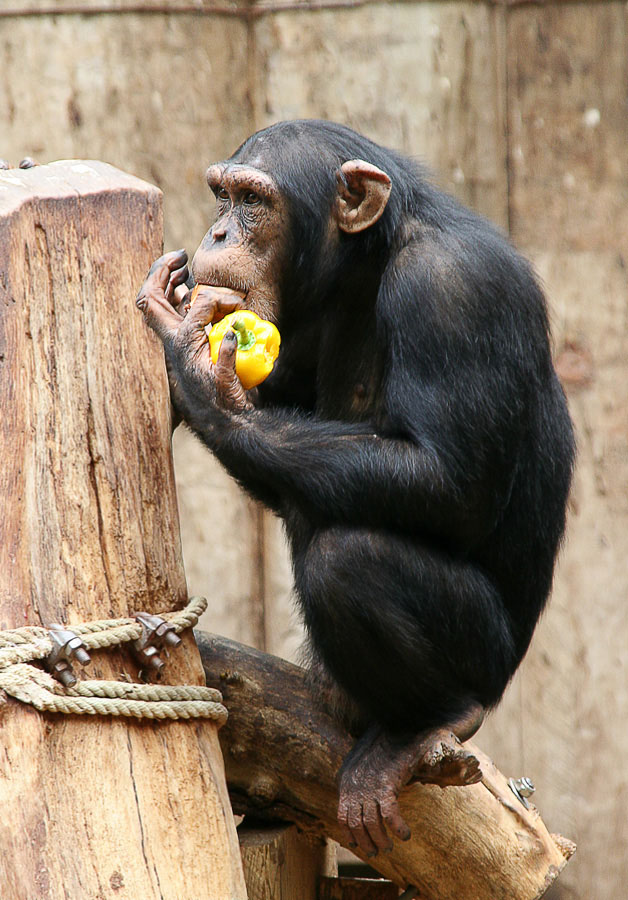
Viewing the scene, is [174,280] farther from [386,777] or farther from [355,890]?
[355,890]

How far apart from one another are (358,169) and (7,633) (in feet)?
4.67

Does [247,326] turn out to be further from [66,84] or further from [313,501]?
[66,84]

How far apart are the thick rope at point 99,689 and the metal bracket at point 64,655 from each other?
0.01 meters

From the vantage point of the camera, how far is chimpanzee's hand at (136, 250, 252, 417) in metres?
2.91

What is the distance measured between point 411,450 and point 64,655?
0.93m

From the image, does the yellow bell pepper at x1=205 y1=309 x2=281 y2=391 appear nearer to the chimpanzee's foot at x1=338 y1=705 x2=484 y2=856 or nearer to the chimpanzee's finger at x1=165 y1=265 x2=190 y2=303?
the chimpanzee's finger at x1=165 y1=265 x2=190 y2=303

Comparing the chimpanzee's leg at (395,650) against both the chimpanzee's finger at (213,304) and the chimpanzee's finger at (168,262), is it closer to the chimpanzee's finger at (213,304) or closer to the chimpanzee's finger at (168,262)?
the chimpanzee's finger at (213,304)

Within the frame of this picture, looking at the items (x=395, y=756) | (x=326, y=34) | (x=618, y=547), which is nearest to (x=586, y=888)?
(x=618, y=547)

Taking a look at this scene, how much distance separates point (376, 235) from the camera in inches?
124

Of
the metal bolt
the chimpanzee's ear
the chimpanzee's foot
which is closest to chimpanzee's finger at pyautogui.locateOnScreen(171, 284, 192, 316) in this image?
the chimpanzee's ear

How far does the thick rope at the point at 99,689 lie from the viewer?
2410 mm

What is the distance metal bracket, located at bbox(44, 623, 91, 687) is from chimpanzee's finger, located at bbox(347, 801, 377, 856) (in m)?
0.82

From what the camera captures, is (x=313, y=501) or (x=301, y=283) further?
(x=301, y=283)

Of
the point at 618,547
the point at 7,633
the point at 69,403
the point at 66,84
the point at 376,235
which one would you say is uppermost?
the point at 66,84
